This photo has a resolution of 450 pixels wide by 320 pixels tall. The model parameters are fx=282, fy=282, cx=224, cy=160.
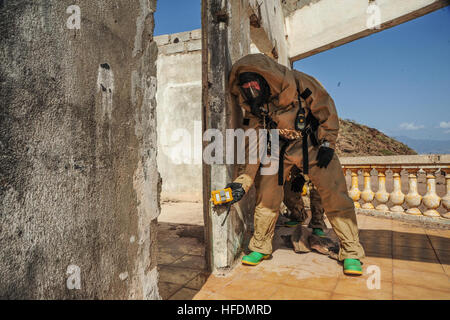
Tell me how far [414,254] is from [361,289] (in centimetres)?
101

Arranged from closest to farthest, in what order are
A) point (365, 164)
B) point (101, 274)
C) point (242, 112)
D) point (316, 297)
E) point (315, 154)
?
point (101, 274)
point (316, 297)
point (315, 154)
point (242, 112)
point (365, 164)

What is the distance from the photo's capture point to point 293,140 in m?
2.43

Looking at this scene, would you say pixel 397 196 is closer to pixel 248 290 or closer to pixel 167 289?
pixel 248 290

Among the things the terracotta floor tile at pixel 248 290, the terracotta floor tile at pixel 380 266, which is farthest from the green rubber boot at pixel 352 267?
the terracotta floor tile at pixel 248 290

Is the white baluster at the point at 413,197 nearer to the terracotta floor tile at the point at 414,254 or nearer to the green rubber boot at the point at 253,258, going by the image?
the terracotta floor tile at the point at 414,254

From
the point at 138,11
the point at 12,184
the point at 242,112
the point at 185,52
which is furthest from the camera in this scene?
the point at 185,52

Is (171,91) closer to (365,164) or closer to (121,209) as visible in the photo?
(365,164)

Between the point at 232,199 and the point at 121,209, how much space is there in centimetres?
103

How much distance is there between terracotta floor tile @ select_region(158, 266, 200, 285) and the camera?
2095 millimetres

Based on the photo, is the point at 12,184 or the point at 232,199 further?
the point at 232,199

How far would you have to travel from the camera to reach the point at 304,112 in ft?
7.88

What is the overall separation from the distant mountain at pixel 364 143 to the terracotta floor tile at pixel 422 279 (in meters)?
11.9
